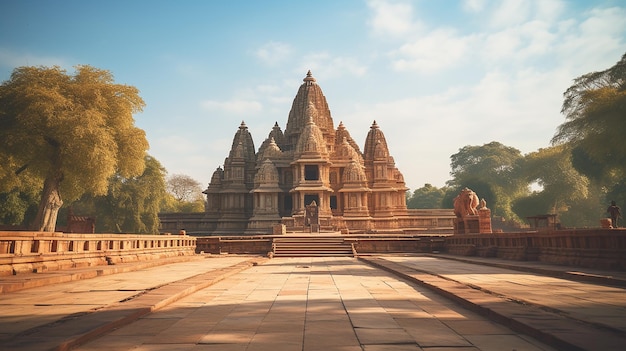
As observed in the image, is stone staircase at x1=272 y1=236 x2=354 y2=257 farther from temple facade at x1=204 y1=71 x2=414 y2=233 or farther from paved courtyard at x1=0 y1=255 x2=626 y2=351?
paved courtyard at x1=0 y1=255 x2=626 y2=351

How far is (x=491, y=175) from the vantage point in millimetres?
83438

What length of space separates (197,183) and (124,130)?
5870 centimetres

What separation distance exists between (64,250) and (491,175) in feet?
270

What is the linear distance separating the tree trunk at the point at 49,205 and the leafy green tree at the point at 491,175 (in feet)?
205

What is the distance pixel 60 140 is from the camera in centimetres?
2162

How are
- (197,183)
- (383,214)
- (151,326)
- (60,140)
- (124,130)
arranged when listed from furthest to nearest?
(197,183), (383,214), (124,130), (60,140), (151,326)

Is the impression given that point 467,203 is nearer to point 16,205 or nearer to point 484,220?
point 484,220

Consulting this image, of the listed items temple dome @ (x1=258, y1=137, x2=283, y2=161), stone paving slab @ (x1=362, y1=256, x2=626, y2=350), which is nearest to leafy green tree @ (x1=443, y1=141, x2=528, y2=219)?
temple dome @ (x1=258, y1=137, x2=283, y2=161)

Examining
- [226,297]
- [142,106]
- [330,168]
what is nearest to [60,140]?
[142,106]

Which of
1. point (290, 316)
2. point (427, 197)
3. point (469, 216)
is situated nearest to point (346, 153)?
point (469, 216)

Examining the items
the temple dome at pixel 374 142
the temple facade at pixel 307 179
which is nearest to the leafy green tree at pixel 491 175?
the temple facade at pixel 307 179

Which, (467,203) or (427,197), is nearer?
(467,203)

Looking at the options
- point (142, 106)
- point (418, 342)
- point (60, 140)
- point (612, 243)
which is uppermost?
point (142, 106)

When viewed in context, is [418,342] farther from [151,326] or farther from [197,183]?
[197,183]
